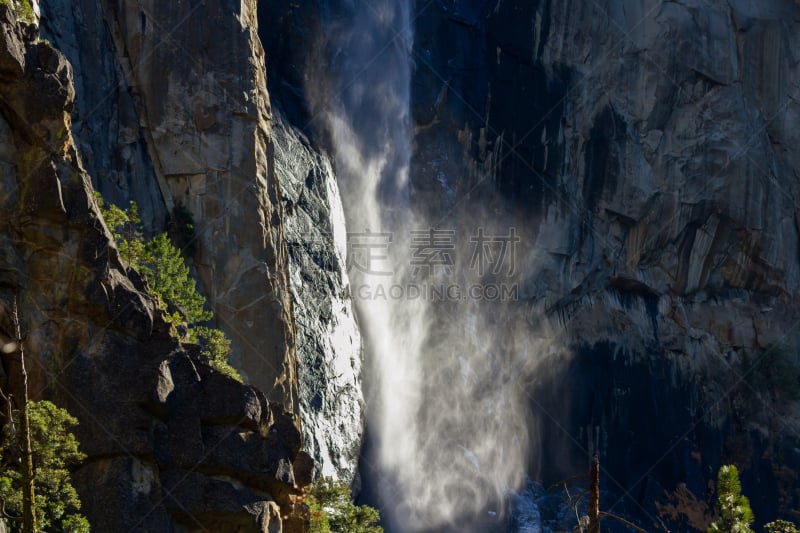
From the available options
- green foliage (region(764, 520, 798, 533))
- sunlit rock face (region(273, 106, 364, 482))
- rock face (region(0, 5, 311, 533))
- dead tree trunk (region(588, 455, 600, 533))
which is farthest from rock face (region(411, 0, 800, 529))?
dead tree trunk (region(588, 455, 600, 533))

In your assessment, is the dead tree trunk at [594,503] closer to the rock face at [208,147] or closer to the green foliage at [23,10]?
the green foliage at [23,10]

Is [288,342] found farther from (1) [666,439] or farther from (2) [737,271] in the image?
(2) [737,271]

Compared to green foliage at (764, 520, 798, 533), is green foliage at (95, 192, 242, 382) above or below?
above

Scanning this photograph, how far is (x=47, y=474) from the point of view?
14.6 m

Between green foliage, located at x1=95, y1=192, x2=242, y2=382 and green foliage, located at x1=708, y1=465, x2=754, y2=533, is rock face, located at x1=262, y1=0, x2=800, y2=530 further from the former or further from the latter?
green foliage, located at x1=708, y1=465, x2=754, y2=533

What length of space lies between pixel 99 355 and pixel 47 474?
2457 millimetres

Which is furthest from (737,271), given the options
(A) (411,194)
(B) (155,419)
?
(B) (155,419)

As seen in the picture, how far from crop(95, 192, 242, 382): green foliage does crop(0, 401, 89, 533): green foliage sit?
565 cm

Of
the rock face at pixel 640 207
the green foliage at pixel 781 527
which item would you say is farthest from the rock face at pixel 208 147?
the rock face at pixel 640 207

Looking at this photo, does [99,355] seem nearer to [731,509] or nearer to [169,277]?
[169,277]

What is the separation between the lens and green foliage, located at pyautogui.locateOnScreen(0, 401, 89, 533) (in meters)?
14.1

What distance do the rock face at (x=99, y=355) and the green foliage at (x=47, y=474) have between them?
2.15 ft

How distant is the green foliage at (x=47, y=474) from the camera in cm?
1415

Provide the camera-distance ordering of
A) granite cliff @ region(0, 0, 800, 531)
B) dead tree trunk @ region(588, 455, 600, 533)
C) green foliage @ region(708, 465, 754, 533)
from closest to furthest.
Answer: dead tree trunk @ region(588, 455, 600, 533)
green foliage @ region(708, 465, 754, 533)
granite cliff @ region(0, 0, 800, 531)
